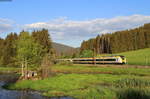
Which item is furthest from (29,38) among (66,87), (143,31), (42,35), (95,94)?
(143,31)

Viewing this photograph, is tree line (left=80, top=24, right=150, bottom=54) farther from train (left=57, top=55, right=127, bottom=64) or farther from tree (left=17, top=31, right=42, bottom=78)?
tree (left=17, top=31, right=42, bottom=78)

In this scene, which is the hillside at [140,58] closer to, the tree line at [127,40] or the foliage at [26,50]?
the tree line at [127,40]

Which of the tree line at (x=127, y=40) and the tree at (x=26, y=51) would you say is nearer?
the tree at (x=26, y=51)

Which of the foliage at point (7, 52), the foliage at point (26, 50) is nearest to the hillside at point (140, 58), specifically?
the foliage at point (26, 50)

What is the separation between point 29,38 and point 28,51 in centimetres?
460

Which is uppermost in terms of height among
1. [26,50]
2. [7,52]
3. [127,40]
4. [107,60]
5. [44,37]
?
[44,37]

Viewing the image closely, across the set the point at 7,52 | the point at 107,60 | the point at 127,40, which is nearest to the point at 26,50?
the point at 107,60

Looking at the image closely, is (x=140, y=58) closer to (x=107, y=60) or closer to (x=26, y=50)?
(x=107, y=60)

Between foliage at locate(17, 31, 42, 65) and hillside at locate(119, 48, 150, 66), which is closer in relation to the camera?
foliage at locate(17, 31, 42, 65)

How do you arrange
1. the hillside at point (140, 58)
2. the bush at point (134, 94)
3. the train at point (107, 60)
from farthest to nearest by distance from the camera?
the hillside at point (140, 58)
the train at point (107, 60)
the bush at point (134, 94)

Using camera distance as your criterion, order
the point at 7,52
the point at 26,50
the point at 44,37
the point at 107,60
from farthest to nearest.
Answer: the point at 44,37 → the point at 7,52 → the point at 107,60 → the point at 26,50

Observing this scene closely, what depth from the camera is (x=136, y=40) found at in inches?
4830

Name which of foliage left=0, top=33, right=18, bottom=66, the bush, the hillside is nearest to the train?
the hillside

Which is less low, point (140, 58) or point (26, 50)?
point (26, 50)
